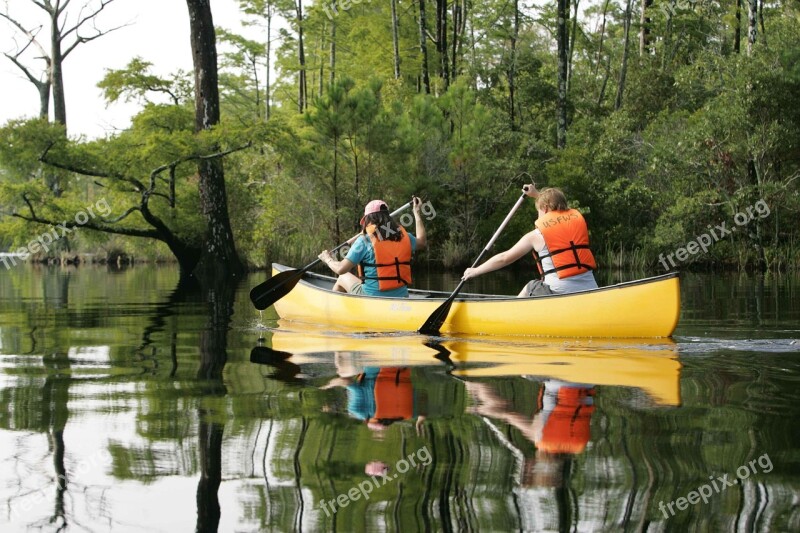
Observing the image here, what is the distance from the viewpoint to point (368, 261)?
948 centimetres

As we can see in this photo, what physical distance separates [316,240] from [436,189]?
337 cm

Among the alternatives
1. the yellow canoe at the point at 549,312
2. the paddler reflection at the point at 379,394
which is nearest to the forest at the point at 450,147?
the yellow canoe at the point at 549,312

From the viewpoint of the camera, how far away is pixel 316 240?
25188 mm

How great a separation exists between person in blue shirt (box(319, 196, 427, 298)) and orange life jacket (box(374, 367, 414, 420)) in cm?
304

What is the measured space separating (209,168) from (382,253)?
13.2 m

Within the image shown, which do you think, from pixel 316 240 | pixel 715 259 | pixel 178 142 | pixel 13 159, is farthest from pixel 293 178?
pixel 715 259

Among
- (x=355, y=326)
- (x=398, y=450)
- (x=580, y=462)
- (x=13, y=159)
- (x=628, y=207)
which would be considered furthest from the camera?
(x=628, y=207)

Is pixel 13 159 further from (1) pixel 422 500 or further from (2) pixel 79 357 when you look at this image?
(1) pixel 422 500

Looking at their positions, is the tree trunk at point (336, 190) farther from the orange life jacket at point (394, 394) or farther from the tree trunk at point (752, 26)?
the orange life jacket at point (394, 394)

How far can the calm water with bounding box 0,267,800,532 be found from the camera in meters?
2.99

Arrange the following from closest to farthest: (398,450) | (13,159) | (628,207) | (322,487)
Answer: (322,487) < (398,450) < (13,159) < (628,207)

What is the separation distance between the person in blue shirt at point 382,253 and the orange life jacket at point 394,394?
9.99 ft

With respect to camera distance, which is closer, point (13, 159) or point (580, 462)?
point (580, 462)

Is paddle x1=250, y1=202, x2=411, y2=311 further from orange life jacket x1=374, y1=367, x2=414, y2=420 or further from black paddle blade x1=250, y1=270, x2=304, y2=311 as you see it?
orange life jacket x1=374, y1=367, x2=414, y2=420
